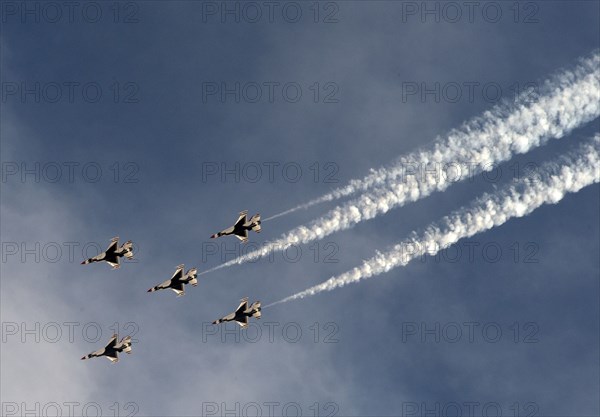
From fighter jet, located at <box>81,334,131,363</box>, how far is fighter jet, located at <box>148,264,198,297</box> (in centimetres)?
880

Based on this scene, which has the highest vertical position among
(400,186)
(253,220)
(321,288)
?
(253,220)

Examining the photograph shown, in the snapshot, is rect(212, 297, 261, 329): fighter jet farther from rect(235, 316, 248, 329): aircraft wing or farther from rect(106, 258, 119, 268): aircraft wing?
rect(106, 258, 119, 268): aircraft wing

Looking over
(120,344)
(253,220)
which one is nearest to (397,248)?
(253,220)

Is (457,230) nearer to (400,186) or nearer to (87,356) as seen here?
(400,186)

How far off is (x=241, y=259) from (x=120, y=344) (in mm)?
27638

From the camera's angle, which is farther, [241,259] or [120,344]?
[120,344]

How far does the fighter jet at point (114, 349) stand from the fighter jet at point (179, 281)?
28.9ft

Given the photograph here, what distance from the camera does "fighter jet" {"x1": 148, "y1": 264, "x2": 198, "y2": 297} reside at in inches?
4434

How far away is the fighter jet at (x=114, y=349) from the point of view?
116 m

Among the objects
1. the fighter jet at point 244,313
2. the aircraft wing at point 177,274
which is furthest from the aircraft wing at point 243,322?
the aircraft wing at point 177,274

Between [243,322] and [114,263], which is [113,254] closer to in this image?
[114,263]

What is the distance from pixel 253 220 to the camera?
359ft

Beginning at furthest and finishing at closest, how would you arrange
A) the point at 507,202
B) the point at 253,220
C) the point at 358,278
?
the point at 253,220, the point at 358,278, the point at 507,202

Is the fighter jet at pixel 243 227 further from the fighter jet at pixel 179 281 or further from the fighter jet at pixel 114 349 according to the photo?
the fighter jet at pixel 114 349
